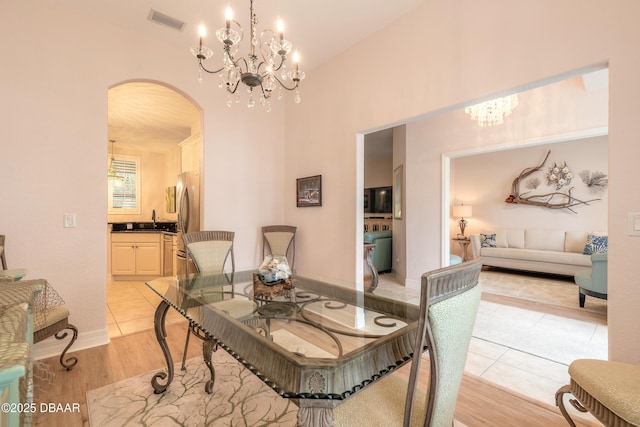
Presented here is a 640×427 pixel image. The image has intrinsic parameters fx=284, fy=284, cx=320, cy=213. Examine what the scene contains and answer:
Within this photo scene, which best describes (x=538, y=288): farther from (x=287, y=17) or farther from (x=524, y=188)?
(x=287, y=17)

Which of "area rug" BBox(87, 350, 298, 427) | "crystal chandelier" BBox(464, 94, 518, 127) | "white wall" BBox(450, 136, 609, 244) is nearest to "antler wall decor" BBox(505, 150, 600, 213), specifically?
"white wall" BBox(450, 136, 609, 244)

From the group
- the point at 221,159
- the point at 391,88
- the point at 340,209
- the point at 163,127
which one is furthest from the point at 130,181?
the point at 391,88

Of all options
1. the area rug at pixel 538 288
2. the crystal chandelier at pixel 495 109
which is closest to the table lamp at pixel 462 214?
the area rug at pixel 538 288

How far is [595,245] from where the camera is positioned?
191 inches

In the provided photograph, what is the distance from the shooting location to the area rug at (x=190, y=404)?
5.39ft

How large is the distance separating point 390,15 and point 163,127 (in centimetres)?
432

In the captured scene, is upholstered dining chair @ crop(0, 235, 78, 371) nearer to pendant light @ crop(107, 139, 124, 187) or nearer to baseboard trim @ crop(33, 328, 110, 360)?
baseboard trim @ crop(33, 328, 110, 360)

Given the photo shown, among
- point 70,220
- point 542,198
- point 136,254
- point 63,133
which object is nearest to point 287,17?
Result: point 63,133

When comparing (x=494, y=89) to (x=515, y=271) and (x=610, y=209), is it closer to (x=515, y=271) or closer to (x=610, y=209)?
(x=610, y=209)

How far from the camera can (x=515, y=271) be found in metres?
5.91

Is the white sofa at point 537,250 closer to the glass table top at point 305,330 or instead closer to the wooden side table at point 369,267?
the wooden side table at point 369,267

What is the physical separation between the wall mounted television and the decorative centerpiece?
6254 millimetres

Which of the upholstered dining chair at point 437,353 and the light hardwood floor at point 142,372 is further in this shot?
the light hardwood floor at point 142,372

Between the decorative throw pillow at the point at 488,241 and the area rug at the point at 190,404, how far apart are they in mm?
5742
